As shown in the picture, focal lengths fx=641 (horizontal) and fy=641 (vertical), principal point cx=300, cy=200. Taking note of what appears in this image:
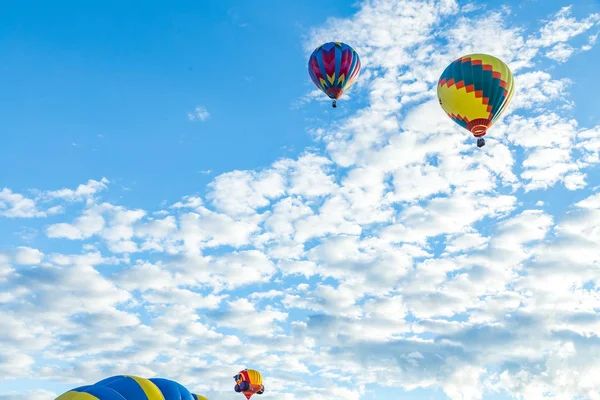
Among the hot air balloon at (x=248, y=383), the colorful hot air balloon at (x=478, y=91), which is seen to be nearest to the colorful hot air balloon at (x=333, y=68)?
the colorful hot air balloon at (x=478, y=91)

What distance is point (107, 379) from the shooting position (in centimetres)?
2628

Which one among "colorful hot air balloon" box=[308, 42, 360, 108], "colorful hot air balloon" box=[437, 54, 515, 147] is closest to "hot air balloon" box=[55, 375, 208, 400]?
"colorful hot air balloon" box=[437, 54, 515, 147]

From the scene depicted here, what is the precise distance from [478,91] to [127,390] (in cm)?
2814

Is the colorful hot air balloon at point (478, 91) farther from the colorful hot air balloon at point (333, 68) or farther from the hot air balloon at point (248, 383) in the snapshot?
the hot air balloon at point (248, 383)

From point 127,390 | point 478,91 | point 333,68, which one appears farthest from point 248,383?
point 127,390

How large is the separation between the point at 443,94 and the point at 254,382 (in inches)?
1978

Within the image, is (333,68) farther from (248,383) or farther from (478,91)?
(248,383)

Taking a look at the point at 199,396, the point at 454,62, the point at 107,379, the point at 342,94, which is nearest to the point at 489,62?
the point at 454,62

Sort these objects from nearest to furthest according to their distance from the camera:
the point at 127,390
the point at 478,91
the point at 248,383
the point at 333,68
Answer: the point at 127,390 → the point at 478,91 → the point at 333,68 → the point at 248,383

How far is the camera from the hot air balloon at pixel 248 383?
79750mm

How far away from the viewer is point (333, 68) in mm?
51500

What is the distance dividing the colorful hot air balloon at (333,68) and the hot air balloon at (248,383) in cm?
4239

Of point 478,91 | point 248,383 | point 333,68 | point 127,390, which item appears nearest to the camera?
point 127,390

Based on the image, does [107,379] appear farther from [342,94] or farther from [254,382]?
[254,382]
